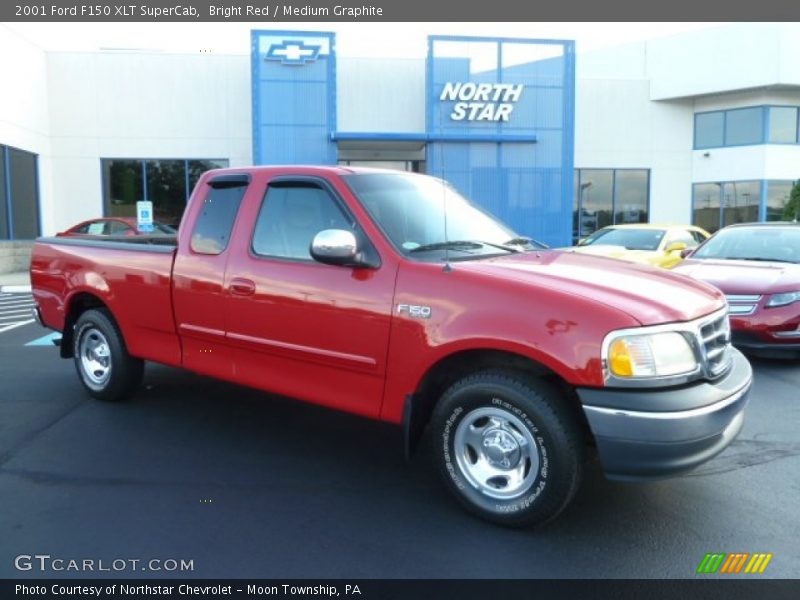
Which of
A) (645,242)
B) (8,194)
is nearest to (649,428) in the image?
(645,242)

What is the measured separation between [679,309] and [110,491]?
3372 mm

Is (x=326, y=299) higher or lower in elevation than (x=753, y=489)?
higher

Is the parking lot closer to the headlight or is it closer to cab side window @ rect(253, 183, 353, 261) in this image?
the headlight

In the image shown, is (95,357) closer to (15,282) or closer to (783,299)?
(783,299)

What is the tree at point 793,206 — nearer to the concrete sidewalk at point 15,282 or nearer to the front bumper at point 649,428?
the concrete sidewalk at point 15,282

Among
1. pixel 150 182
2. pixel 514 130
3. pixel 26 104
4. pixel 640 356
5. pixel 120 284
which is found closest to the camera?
pixel 640 356

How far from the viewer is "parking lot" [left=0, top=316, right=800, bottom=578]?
335 cm

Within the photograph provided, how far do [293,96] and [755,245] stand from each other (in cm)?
1655

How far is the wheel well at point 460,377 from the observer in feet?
11.6

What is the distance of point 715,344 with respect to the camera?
12.4 ft

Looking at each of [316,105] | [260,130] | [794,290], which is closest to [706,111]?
[316,105]

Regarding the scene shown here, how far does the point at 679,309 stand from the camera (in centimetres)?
350

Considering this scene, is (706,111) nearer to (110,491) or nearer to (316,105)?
(316,105)

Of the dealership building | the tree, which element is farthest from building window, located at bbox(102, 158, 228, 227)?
the tree
